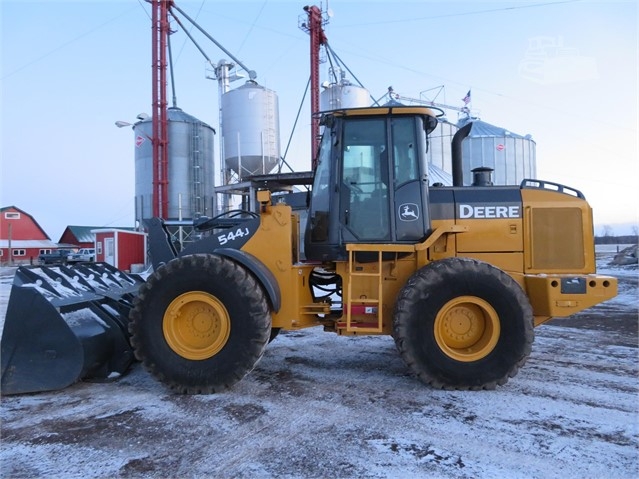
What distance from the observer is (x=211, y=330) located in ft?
14.9

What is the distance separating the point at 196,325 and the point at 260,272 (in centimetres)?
80

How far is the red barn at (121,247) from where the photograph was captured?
18.9m

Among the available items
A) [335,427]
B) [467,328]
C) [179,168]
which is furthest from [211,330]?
[179,168]

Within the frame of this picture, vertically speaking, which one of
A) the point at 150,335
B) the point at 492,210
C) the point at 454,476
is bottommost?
the point at 454,476

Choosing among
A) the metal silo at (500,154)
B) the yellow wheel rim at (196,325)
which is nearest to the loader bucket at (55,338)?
the yellow wheel rim at (196,325)

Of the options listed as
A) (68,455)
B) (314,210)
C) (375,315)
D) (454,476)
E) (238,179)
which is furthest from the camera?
(238,179)

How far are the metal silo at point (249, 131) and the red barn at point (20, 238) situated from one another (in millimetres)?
34198

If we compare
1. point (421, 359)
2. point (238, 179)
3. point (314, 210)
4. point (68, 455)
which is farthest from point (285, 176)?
point (68, 455)

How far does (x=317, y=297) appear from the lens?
523 cm

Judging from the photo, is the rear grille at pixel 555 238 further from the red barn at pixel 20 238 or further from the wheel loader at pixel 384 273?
the red barn at pixel 20 238

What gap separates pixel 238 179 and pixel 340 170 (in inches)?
637

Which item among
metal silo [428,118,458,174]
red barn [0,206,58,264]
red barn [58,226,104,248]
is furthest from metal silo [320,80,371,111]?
red barn [58,226,104,248]

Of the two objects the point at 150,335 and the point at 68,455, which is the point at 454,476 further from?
the point at 150,335

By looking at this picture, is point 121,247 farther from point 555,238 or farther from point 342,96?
point 555,238
